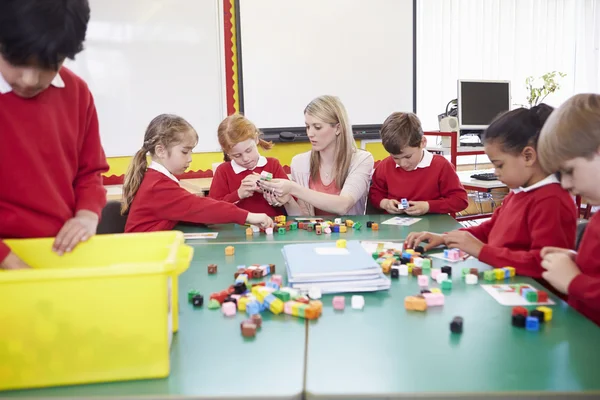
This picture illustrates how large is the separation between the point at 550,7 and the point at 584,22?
44cm

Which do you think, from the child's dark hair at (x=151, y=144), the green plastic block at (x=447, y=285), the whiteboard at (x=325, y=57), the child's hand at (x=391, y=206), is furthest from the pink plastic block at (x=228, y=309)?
the whiteboard at (x=325, y=57)

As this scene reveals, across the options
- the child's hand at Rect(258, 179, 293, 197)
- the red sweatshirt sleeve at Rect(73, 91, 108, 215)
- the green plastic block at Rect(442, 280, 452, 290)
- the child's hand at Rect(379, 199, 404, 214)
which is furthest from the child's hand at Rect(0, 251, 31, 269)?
the child's hand at Rect(379, 199, 404, 214)

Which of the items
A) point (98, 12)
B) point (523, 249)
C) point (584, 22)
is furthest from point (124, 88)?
point (584, 22)

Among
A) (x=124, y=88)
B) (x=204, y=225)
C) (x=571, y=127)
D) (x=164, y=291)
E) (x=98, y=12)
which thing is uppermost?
(x=98, y=12)

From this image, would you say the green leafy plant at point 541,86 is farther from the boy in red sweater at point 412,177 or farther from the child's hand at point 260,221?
the child's hand at point 260,221

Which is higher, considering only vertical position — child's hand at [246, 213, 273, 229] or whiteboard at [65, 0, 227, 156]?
whiteboard at [65, 0, 227, 156]

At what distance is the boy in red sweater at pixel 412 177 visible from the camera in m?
2.51

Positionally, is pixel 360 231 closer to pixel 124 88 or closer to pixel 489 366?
pixel 489 366

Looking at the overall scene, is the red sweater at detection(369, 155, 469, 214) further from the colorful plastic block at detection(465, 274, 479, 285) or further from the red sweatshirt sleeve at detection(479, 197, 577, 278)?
the colorful plastic block at detection(465, 274, 479, 285)

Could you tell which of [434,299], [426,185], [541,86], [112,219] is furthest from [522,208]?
[541,86]

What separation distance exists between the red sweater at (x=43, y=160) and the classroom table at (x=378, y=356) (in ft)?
1.15

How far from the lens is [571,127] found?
3.96ft

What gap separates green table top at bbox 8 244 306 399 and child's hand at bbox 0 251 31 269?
0.24m

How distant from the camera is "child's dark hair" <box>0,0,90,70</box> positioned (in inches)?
35.4
